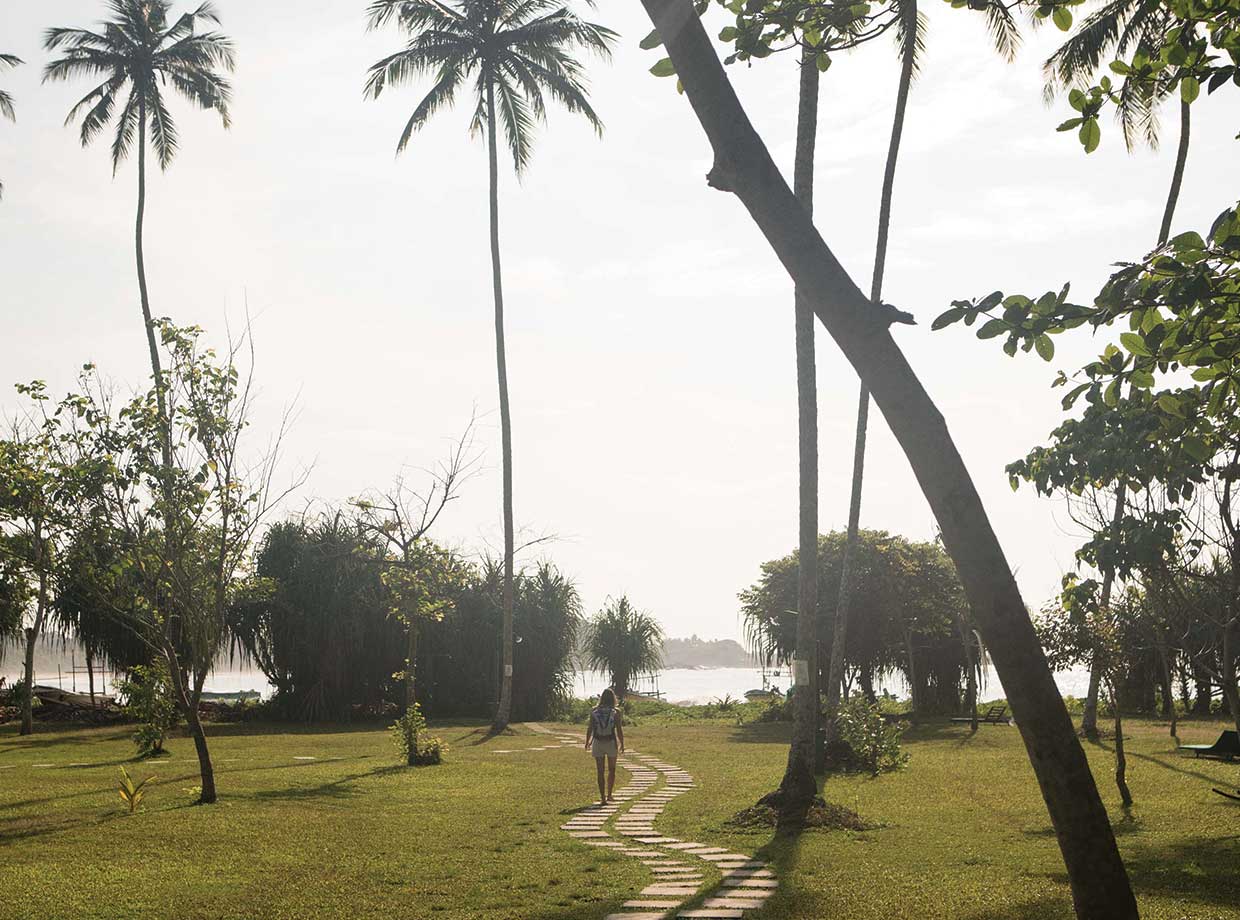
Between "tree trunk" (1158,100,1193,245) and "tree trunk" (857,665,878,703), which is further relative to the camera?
"tree trunk" (857,665,878,703)

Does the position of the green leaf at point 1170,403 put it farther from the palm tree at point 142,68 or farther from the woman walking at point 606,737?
the palm tree at point 142,68

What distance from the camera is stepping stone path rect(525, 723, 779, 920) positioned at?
7.52m

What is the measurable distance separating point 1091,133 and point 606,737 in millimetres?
10538

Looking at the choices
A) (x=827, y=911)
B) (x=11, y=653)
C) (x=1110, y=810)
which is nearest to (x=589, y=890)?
(x=827, y=911)

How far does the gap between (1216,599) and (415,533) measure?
14.9 metres

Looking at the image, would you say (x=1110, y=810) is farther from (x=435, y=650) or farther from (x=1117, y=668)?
(x=435, y=650)

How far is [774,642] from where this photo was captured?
1393 inches

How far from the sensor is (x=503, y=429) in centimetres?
2869

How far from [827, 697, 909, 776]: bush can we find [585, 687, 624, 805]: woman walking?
16.2 feet

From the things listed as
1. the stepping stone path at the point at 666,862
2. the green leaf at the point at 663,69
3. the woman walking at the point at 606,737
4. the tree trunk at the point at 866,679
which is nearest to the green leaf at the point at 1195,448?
the green leaf at the point at 663,69

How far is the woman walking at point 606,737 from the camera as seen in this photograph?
13609 mm

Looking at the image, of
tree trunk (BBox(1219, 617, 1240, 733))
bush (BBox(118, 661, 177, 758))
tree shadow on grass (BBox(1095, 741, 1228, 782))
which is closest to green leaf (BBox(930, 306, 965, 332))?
tree trunk (BBox(1219, 617, 1240, 733))

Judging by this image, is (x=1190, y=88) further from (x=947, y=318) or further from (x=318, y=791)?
(x=318, y=791)

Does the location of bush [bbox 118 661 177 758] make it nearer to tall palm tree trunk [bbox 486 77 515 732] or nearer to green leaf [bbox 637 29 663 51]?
tall palm tree trunk [bbox 486 77 515 732]
